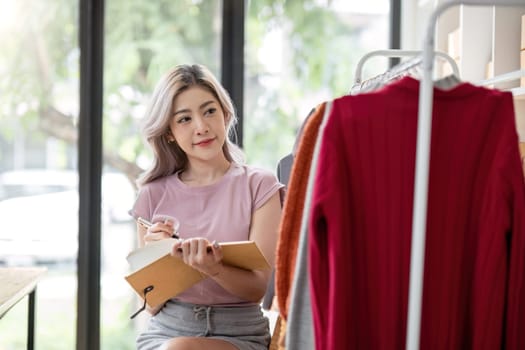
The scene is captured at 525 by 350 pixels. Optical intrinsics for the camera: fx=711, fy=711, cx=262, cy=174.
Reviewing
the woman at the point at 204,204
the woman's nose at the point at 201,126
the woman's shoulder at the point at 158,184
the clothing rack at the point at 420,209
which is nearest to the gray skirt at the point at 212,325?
the woman at the point at 204,204

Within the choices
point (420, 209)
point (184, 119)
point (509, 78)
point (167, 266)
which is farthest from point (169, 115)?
point (420, 209)

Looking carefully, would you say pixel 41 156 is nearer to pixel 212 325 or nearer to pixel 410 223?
pixel 212 325

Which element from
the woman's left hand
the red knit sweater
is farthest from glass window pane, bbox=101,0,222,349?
the red knit sweater

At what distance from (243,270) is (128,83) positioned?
4.40 feet

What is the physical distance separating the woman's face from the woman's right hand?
0.78 ft

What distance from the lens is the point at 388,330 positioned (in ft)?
3.84

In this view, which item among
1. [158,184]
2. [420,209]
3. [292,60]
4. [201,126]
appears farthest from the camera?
[292,60]

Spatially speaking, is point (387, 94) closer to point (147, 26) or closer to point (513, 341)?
point (513, 341)

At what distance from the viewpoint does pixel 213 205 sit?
1.88m

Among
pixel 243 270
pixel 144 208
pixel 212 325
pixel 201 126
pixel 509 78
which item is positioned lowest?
pixel 212 325

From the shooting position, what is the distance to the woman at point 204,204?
1759 mm

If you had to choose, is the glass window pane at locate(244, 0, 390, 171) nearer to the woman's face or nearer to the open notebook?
the woman's face

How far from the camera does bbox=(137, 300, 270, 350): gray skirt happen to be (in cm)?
176

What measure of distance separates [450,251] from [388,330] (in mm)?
166
